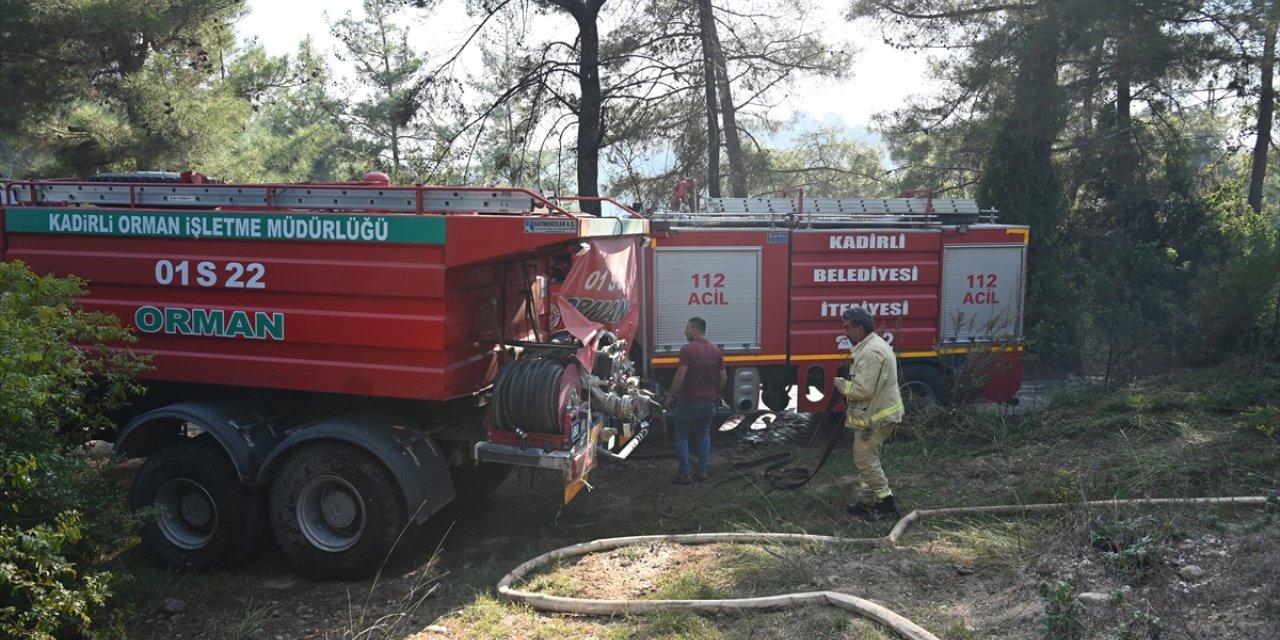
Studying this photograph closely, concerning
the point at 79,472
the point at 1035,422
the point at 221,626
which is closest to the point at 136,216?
the point at 79,472

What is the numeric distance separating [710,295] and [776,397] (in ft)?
5.02

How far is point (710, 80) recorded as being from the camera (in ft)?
53.1

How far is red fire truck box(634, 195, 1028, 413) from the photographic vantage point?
984cm

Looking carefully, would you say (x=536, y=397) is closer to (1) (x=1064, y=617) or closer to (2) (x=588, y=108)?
(1) (x=1064, y=617)

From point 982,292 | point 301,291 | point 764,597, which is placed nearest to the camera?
point 764,597

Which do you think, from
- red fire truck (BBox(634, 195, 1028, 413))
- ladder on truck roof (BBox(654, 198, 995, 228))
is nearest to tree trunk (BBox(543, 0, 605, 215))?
ladder on truck roof (BBox(654, 198, 995, 228))

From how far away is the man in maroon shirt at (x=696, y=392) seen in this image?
8.41 m

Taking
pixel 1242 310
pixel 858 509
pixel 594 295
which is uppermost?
pixel 594 295

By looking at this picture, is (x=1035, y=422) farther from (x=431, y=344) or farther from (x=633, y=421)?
(x=431, y=344)

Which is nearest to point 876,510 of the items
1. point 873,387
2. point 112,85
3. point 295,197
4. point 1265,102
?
point 873,387

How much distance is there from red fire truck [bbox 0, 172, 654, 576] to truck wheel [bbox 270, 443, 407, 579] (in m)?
0.01

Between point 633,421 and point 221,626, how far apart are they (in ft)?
10.4

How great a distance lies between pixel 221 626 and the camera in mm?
5387

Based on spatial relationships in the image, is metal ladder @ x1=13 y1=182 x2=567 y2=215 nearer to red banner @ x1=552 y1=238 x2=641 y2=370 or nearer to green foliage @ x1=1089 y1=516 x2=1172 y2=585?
red banner @ x1=552 y1=238 x2=641 y2=370
